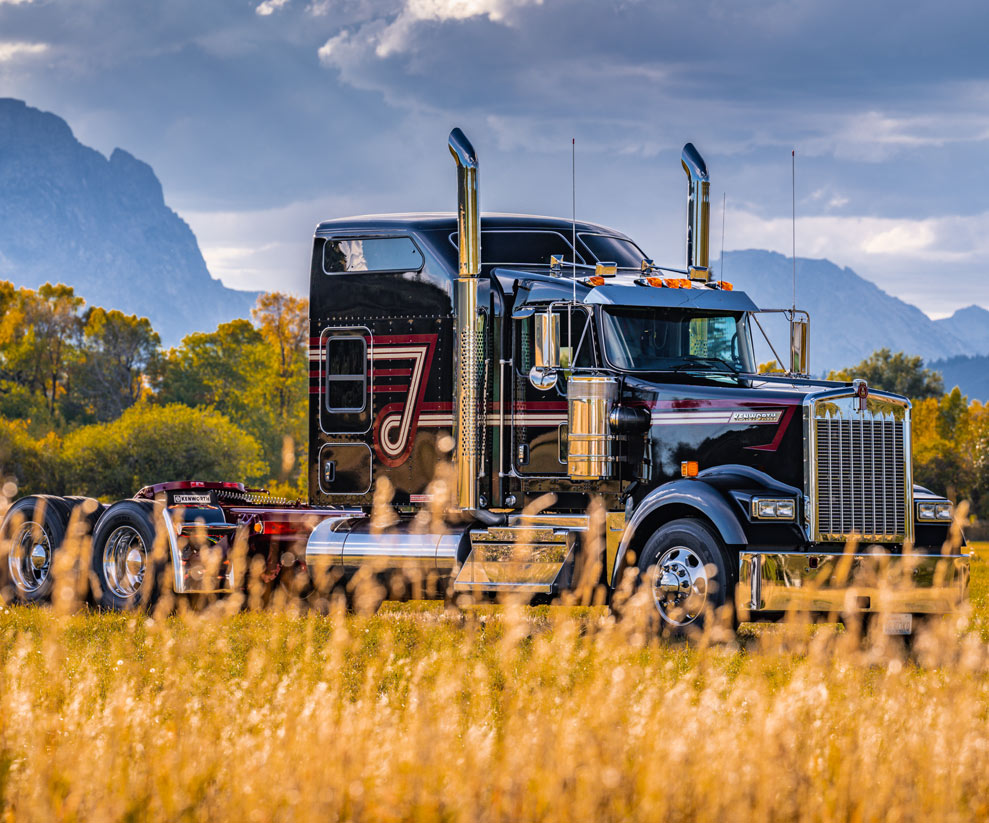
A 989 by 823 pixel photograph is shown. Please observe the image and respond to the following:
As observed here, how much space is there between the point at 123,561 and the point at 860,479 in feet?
25.4

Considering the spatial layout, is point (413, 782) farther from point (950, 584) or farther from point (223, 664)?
point (950, 584)

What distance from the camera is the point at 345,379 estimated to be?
14328 millimetres

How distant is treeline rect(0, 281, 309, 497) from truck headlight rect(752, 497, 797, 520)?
43810mm

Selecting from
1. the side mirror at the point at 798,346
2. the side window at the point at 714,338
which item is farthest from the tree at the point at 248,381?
the side window at the point at 714,338

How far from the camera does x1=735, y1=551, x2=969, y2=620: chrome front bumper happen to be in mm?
11227

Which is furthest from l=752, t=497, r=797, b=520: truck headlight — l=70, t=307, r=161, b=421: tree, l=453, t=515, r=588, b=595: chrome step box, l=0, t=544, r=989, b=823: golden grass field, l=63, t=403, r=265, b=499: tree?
l=70, t=307, r=161, b=421: tree

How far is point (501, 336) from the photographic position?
13375 millimetres

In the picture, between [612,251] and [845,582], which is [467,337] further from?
[845,582]

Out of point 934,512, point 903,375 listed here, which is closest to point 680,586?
point 934,512

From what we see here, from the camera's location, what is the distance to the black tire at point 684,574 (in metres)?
11.4

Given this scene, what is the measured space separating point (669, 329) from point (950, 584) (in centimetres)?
342

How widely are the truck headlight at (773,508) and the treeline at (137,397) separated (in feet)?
144

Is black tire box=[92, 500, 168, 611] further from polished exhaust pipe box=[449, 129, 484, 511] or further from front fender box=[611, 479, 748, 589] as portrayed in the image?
front fender box=[611, 479, 748, 589]

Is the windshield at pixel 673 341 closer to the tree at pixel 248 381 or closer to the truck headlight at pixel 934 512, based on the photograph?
the truck headlight at pixel 934 512
